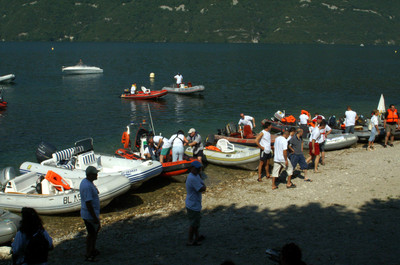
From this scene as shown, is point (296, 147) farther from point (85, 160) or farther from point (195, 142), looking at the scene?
point (85, 160)

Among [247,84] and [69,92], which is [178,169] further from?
[247,84]

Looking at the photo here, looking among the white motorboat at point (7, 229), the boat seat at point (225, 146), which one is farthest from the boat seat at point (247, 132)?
the white motorboat at point (7, 229)

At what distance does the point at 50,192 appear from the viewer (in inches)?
463

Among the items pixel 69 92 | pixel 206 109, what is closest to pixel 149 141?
pixel 206 109

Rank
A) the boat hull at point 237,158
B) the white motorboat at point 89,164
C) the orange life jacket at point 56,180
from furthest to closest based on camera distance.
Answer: the boat hull at point 237,158, the white motorboat at point 89,164, the orange life jacket at point 56,180

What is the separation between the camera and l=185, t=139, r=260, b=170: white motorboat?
1460cm

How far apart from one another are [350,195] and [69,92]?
36.1m

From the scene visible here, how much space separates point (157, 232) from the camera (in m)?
9.69

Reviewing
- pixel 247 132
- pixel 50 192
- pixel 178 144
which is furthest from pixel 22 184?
pixel 247 132

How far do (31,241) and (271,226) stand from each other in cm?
545

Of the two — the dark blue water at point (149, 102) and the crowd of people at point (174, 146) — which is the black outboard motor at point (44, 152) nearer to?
the dark blue water at point (149, 102)

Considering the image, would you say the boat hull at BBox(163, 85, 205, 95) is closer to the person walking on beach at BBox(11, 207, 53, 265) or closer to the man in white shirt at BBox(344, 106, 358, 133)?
the man in white shirt at BBox(344, 106, 358, 133)

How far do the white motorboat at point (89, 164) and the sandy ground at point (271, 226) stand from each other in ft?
4.66

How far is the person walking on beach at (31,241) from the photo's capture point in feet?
18.8
